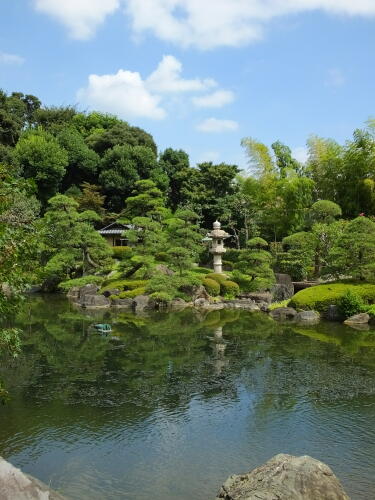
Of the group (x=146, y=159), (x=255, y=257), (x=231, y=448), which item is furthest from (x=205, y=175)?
(x=231, y=448)

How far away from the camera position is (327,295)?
73.1 feet

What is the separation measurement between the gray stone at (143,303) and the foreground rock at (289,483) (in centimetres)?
1908

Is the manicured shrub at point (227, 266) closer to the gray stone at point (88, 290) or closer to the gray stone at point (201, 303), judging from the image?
the gray stone at point (201, 303)

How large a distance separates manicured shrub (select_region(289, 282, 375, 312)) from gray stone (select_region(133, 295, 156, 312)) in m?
7.19

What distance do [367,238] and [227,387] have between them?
519 inches

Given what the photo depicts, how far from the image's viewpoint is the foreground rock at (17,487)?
16.9 feet

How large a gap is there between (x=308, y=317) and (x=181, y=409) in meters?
12.2

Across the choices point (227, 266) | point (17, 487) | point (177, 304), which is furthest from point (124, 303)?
point (17, 487)

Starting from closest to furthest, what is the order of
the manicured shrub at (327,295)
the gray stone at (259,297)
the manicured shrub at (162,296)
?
the manicured shrub at (327,295), the manicured shrub at (162,296), the gray stone at (259,297)

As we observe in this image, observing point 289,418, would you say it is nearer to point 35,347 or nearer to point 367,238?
point 35,347

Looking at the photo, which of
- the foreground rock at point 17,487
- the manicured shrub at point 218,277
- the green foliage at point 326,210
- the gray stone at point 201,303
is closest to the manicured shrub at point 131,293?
the gray stone at point 201,303

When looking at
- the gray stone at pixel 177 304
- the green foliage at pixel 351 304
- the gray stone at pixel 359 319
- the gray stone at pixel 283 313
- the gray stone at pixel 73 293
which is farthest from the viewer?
the gray stone at pixel 73 293

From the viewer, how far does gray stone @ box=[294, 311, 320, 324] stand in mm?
21469

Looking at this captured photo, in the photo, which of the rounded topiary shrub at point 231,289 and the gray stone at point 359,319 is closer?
the gray stone at point 359,319
